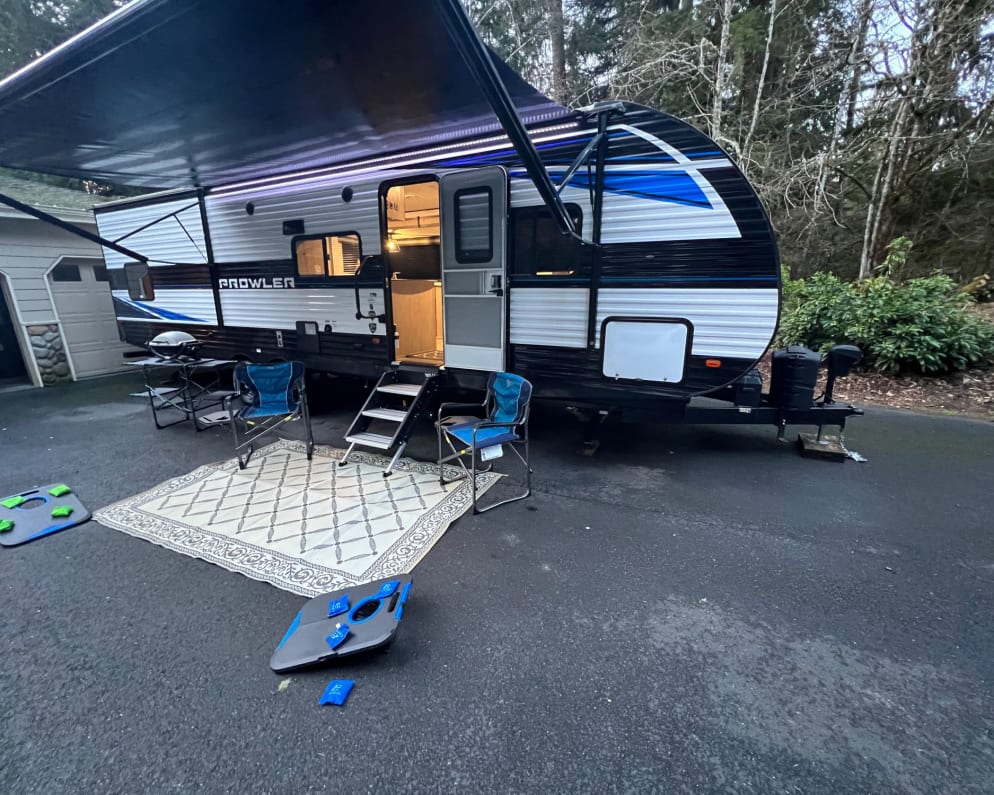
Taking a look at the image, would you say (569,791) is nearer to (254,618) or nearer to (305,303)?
(254,618)

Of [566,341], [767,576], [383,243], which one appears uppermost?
[383,243]

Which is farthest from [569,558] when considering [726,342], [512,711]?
[726,342]

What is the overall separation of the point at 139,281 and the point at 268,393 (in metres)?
4.57

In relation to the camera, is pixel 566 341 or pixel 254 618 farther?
pixel 566 341

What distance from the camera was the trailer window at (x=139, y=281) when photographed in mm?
6836

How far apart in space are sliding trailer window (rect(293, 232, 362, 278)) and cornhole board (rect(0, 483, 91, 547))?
2985 mm

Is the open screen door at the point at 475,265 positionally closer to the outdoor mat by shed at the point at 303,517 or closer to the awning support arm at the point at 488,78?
the awning support arm at the point at 488,78

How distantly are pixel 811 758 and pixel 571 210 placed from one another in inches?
138

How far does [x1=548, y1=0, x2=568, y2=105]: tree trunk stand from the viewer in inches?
354

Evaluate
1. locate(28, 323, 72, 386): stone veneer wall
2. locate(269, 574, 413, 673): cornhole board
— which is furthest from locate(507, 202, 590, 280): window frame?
locate(28, 323, 72, 386): stone veneer wall

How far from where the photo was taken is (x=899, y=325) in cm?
618

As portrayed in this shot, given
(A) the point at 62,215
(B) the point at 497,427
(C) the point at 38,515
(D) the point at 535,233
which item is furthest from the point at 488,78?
(A) the point at 62,215

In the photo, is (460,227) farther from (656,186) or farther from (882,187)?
(882,187)

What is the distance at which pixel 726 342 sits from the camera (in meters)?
3.39
